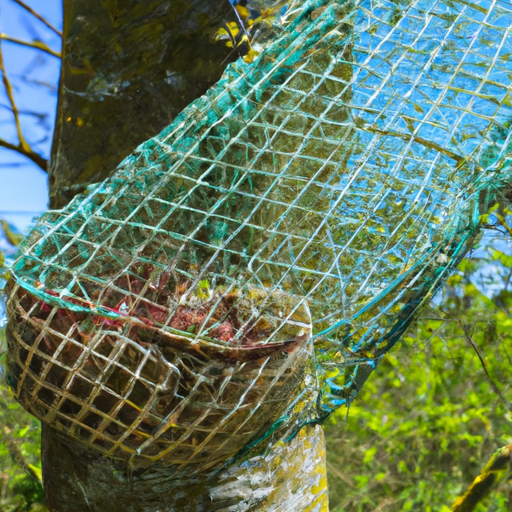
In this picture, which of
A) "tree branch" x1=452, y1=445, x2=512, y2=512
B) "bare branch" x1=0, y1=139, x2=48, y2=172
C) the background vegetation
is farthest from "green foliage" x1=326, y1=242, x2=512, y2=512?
"bare branch" x1=0, y1=139, x2=48, y2=172

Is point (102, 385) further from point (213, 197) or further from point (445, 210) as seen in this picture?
point (445, 210)

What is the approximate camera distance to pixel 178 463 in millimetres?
646

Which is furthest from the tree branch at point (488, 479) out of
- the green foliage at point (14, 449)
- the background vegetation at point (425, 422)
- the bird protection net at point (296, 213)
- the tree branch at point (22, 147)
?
the tree branch at point (22, 147)

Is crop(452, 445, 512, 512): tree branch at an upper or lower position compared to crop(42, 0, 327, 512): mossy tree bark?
lower

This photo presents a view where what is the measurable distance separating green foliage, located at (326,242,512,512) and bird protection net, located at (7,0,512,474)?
4.12 ft

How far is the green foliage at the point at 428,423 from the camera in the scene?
1.99 meters

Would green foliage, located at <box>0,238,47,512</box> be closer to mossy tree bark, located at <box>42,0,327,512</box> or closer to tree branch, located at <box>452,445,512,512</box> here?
mossy tree bark, located at <box>42,0,327,512</box>

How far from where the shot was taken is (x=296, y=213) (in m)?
0.68

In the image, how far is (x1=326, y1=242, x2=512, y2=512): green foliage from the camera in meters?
1.99

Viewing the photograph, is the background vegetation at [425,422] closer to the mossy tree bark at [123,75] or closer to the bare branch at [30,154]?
the bare branch at [30,154]

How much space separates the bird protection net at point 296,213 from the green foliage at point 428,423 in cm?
126

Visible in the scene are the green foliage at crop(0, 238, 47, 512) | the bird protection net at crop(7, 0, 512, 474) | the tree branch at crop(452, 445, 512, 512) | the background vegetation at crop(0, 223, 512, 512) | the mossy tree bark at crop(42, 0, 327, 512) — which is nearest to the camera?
the bird protection net at crop(7, 0, 512, 474)

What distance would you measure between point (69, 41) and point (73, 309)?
2.08 feet

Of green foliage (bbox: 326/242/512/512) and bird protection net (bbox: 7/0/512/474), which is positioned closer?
bird protection net (bbox: 7/0/512/474)
